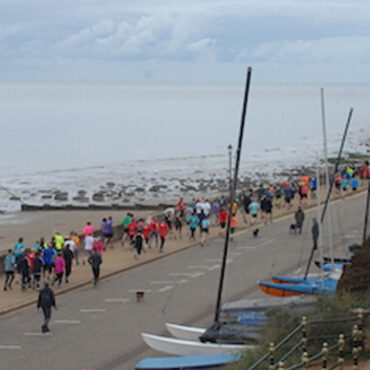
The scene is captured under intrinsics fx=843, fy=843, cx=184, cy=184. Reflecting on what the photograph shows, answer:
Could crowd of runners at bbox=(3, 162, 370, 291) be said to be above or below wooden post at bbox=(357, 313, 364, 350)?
below

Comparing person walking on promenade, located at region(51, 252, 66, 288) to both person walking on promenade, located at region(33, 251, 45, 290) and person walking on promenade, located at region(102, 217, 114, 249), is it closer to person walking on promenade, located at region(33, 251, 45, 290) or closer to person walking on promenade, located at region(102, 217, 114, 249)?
person walking on promenade, located at region(33, 251, 45, 290)

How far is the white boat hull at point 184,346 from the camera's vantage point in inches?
572

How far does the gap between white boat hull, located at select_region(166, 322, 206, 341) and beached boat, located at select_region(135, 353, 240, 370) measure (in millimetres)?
1700

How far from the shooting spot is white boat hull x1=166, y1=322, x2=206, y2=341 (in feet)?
52.0

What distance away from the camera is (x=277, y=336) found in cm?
1321

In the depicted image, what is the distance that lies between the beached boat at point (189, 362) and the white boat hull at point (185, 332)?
1.70 meters

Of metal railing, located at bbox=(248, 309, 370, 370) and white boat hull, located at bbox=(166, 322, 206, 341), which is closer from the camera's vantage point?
metal railing, located at bbox=(248, 309, 370, 370)

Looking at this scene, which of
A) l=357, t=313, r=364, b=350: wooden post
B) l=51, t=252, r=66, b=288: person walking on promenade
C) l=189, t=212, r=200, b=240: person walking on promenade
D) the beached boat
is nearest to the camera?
l=357, t=313, r=364, b=350: wooden post

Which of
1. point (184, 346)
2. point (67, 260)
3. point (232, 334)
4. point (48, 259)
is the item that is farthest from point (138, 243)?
A: point (232, 334)

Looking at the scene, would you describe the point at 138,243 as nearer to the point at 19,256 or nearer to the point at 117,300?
the point at 19,256

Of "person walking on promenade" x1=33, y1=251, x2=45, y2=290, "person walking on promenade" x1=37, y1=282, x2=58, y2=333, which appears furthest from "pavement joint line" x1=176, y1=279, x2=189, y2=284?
"person walking on promenade" x1=37, y1=282, x2=58, y2=333

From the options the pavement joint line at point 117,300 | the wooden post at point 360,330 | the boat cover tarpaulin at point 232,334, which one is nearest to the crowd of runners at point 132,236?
the pavement joint line at point 117,300

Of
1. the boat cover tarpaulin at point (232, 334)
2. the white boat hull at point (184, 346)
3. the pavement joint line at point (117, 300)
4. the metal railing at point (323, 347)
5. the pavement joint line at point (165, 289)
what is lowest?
the pavement joint line at point (117, 300)

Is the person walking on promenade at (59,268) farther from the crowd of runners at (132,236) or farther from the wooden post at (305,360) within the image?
the wooden post at (305,360)
